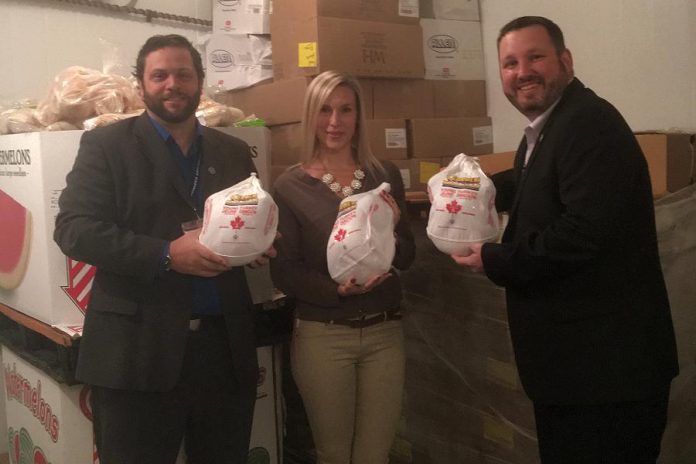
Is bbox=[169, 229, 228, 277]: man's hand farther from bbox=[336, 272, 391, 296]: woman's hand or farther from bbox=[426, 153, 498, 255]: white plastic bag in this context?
bbox=[426, 153, 498, 255]: white plastic bag

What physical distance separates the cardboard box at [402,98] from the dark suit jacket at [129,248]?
48.7 inches

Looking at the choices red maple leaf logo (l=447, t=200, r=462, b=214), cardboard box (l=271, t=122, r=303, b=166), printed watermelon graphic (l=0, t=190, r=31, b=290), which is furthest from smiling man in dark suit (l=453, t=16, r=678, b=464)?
printed watermelon graphic (l=0, t=190, r=31, b=290)

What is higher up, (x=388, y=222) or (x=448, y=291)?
(x=388, y=222)

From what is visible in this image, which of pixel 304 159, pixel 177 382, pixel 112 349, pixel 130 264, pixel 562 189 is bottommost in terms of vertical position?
pixel 177 382

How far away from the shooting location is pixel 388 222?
1.67m

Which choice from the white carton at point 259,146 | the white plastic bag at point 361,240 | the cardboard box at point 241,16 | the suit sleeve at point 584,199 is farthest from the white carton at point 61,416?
the cardboard box at point 241,16

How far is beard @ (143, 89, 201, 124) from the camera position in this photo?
5.22 feet

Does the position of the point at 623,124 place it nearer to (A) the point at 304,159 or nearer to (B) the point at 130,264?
(A) the point at 304,159

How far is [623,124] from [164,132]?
111 centimetres

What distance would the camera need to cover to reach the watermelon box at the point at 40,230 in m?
1.93

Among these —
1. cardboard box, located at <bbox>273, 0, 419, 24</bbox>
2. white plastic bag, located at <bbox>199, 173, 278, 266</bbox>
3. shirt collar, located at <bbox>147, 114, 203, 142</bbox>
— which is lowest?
white plastic bag, located at <bbox>199, 173, 278, 266</bbox>

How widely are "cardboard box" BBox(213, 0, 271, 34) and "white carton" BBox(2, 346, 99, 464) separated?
5.43ft

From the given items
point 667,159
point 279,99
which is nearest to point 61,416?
point 279,99

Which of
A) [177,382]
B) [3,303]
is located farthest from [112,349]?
[3,303]
